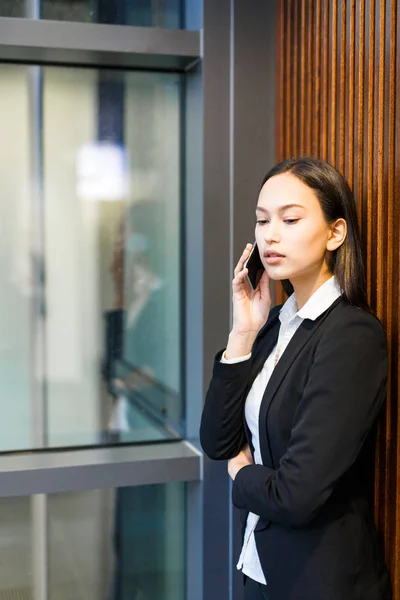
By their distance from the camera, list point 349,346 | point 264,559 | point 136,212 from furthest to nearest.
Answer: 1. point 136,212
2. point 264,559
3. point 349,346

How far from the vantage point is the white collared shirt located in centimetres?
221

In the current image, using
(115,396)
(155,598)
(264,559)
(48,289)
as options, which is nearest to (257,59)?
(48,289)

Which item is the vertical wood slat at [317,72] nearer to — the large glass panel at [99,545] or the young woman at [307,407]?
the young woman at [307,407]

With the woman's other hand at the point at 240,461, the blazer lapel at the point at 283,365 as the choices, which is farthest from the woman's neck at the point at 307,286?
the woman's other hand at the point at 240,461

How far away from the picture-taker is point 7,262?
3.30 meters

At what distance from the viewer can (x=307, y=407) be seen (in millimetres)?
2010

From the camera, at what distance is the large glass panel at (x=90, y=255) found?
3307mm

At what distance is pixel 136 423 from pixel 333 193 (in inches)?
63.1

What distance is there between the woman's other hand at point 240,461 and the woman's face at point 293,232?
1.83 ft

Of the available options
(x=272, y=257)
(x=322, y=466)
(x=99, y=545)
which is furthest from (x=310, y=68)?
(x=99, y=545)

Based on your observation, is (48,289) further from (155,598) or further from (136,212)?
(155,598)

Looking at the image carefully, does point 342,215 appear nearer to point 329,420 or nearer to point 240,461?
point 329,420

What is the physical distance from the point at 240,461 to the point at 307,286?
0.56 m

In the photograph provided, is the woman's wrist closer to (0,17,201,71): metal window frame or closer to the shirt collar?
the shirt collar
